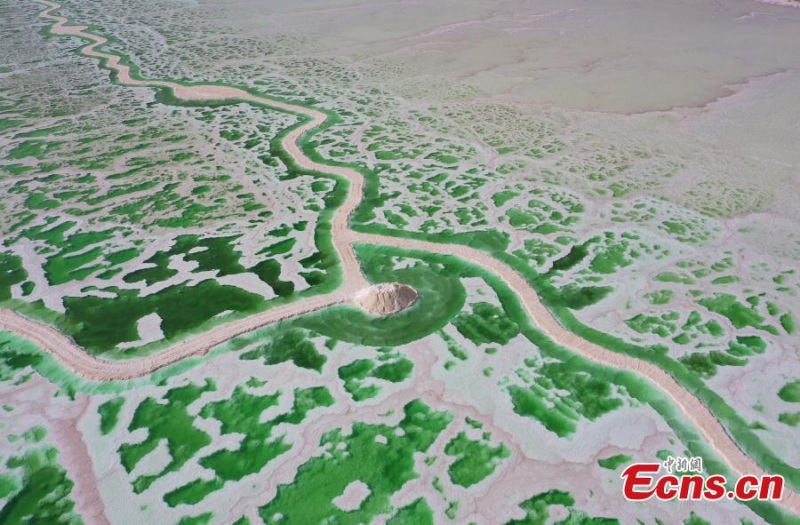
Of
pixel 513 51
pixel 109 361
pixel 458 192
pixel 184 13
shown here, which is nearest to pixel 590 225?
pixel 458 192

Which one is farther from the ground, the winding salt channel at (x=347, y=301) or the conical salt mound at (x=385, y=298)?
the conical salt mound at (x=385, y=298)

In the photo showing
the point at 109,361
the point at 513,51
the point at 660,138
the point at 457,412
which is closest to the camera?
the point at 457,412

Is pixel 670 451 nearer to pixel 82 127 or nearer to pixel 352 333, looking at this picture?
pixel 352 333

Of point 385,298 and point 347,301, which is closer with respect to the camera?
point 385,298

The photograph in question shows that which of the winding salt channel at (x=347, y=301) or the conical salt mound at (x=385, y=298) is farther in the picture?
the conical salt mound at (x=385, y=298)

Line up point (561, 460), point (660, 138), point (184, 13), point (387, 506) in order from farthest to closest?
point (184, 13)
point (660, 138)
point (561, 460)
point (387, 506)

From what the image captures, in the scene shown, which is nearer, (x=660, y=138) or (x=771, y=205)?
(x=771, y=205)

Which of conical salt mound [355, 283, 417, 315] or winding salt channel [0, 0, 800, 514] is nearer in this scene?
winding salt channel [0, 0, 800, 514]

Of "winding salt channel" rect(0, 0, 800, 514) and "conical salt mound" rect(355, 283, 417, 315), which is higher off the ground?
"conical salt mound" rect(355, 283, 417, 315)
